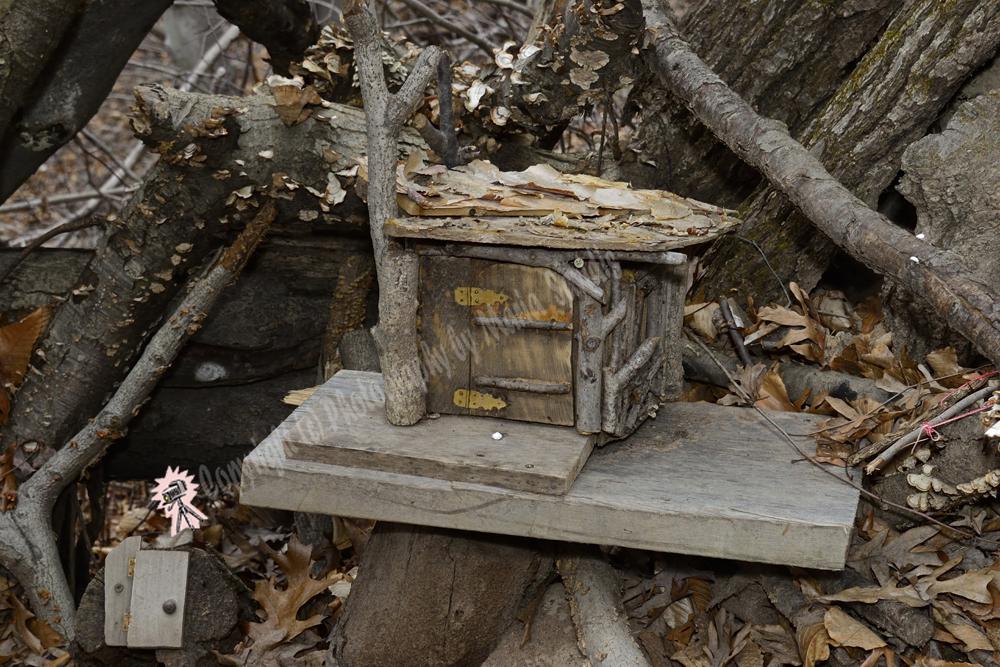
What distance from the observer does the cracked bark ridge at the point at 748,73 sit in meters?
2.98

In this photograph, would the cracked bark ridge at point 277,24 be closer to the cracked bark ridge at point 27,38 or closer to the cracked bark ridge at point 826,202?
the cracked bark ridge at point 27,38

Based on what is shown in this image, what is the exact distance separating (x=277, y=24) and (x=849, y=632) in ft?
10.8

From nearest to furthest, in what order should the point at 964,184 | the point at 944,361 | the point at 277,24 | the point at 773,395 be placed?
the point at 964,184, the point at 944,361, the point at 773,395, the point at 277,24

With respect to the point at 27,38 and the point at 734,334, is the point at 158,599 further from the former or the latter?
the point at 734,334

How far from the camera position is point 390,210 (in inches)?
82.5

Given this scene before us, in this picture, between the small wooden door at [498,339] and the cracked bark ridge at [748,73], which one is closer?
the small wooden door at [498,339]

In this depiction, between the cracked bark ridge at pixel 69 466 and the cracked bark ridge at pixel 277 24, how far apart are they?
3.26 ft

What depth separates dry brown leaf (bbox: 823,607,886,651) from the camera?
2.22m

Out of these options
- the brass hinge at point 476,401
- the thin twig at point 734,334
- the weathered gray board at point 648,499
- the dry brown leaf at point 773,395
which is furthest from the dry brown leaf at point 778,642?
the brass hinge at point 476,401

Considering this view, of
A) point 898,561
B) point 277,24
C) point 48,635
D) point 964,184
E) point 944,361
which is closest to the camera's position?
point 898,561

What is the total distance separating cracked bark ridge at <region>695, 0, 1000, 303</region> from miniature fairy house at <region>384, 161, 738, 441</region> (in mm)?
904

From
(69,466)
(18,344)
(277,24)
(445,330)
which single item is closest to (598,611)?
(445,330)

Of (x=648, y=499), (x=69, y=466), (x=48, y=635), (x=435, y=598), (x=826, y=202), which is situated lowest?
(x=48, y=635)

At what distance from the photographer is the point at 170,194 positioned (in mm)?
3139
